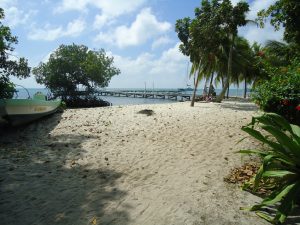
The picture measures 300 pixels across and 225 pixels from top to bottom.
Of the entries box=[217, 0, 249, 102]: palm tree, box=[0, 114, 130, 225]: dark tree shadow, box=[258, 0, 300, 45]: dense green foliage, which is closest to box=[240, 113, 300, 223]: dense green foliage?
box=[0, 114, 130, 225]: dark tree shadow

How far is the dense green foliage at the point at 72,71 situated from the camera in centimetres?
3435

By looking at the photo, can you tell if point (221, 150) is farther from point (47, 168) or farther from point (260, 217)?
point (47, 168)

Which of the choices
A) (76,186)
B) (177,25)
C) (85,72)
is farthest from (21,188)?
(85,72)

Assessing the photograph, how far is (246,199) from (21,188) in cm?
401

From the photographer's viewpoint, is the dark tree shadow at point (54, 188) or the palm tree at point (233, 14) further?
the palm tree at point (233, 14)

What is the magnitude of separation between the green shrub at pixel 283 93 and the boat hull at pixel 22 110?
8650 mm

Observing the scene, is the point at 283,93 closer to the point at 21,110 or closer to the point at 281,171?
the point at 281,171

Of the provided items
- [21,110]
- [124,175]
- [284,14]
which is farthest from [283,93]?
[21,110]

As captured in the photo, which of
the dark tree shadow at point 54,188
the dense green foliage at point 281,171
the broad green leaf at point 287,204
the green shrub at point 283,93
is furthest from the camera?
the green shrub at point 283,93

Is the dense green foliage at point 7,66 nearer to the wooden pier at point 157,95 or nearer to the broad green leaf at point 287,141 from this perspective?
the broad green leaf at point 287,141

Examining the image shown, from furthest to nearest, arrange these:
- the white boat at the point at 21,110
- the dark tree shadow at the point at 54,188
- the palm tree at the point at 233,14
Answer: the palm tree at the point at 233,14 < the white boat at the point at 21,110 < the dark tree shadow at the point at 54,188

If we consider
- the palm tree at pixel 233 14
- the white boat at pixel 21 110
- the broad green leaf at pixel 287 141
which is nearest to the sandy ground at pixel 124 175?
the white boat at pixel 21 110

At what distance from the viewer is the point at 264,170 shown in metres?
4.66

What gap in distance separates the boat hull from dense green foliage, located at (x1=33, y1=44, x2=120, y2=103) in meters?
21.8
